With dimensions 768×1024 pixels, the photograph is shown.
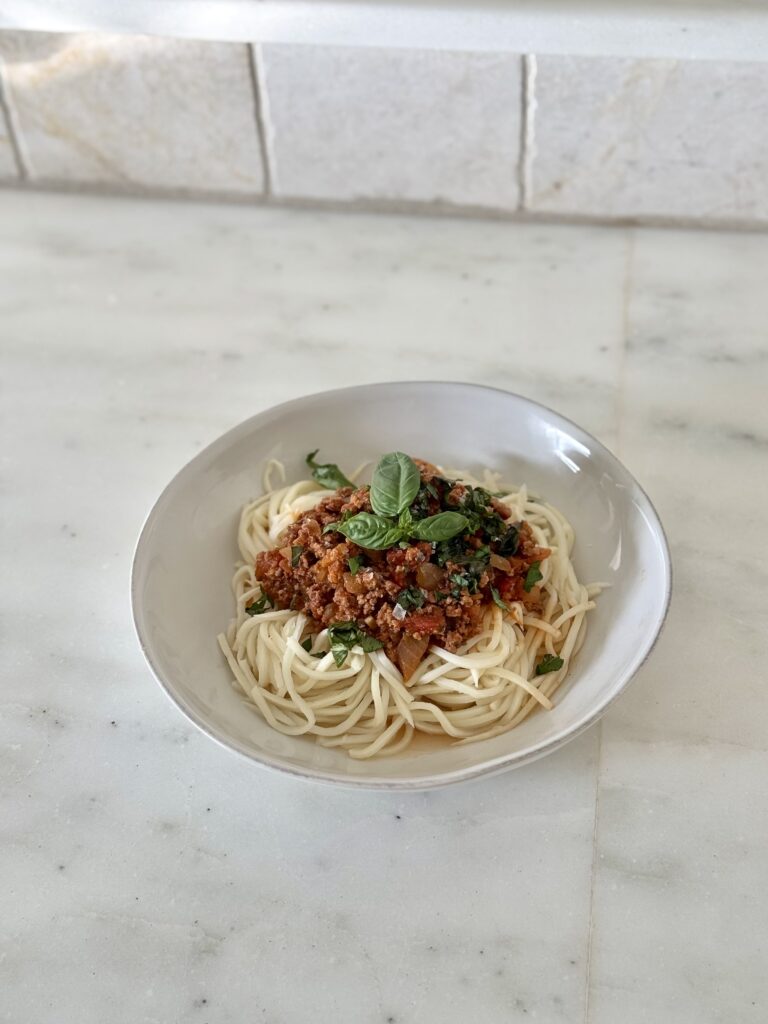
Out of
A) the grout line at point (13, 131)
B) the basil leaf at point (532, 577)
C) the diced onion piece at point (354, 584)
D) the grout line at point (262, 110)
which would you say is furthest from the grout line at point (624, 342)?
the grout line at point (13, 131)

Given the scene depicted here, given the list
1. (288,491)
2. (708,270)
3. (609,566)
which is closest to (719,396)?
(708,270)

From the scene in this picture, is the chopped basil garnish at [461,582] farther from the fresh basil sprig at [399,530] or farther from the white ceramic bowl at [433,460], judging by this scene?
the white ceramic bowl at [433,460]

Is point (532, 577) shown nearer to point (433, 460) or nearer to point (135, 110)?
point (433, 460)

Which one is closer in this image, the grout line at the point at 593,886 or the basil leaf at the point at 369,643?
the grout line at the point at 593,886

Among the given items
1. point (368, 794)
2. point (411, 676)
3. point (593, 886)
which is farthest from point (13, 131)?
point (593, 886)

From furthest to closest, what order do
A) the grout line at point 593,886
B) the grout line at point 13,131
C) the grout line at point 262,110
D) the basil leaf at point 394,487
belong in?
the grout line at point 13,131 < the grout line at point 262,110 < the basil leaf at point 394,487 < the grout line at point 593,886
